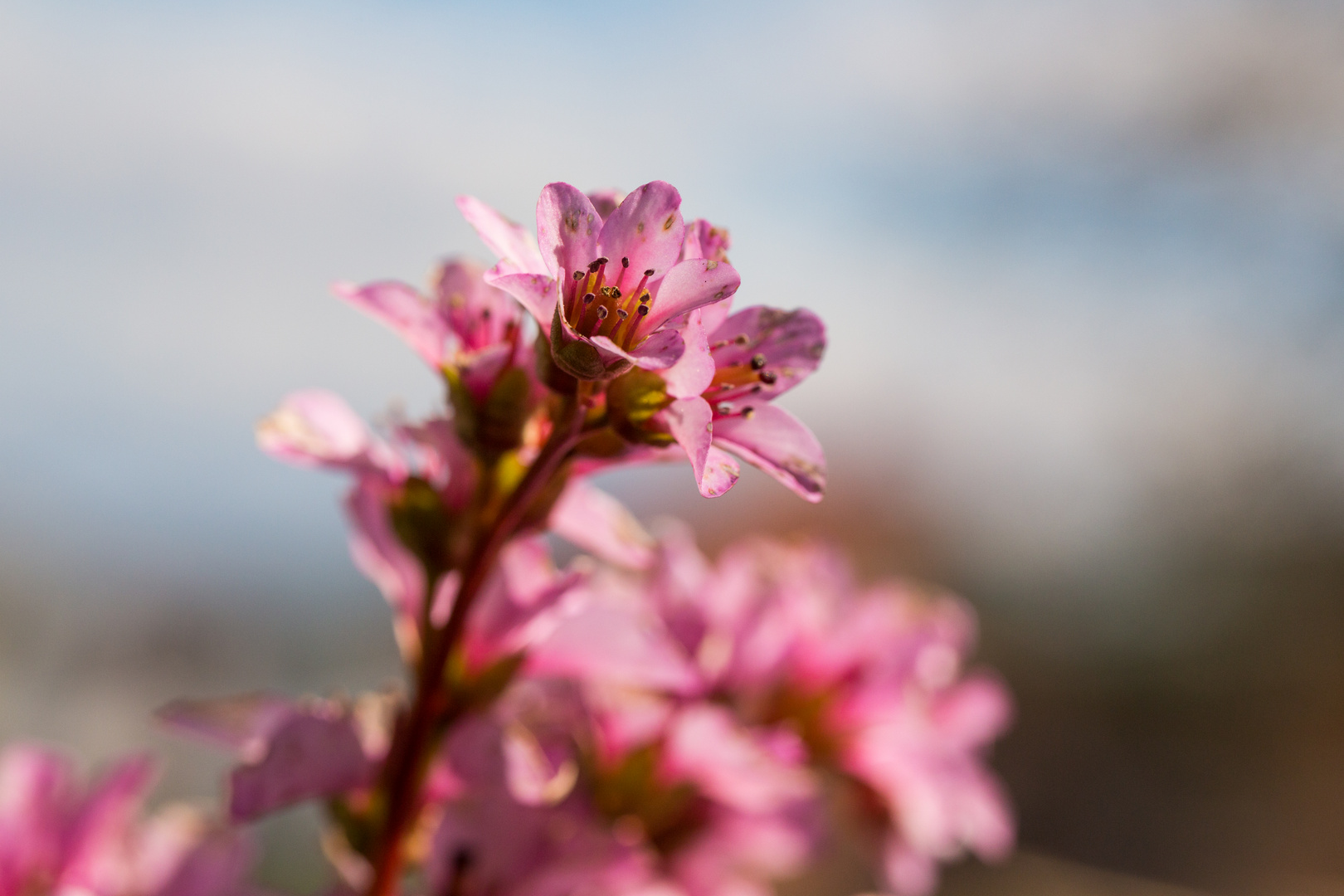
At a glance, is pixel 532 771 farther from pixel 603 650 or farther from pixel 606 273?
pixel 606 273

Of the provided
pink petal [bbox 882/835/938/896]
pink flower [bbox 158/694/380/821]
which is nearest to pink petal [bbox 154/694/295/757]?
pink flower [bbox 158/694/380/821]

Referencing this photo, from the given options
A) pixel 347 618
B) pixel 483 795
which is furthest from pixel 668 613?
pixel 347 618

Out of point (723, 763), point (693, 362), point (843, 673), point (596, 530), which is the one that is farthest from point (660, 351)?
point (843, 673)

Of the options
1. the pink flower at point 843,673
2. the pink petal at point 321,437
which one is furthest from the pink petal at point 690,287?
the pink flower at point 843,673

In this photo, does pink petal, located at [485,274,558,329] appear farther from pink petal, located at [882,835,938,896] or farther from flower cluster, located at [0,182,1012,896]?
pink petal, located at [882,835,938,896]

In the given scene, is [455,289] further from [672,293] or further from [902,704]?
[902,704]

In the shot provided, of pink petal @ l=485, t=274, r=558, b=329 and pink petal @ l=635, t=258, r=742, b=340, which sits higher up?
pink petal @ l=635, t=258, r=742, b=340


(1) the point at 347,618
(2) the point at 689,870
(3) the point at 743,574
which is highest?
(3) the point at 743,574
